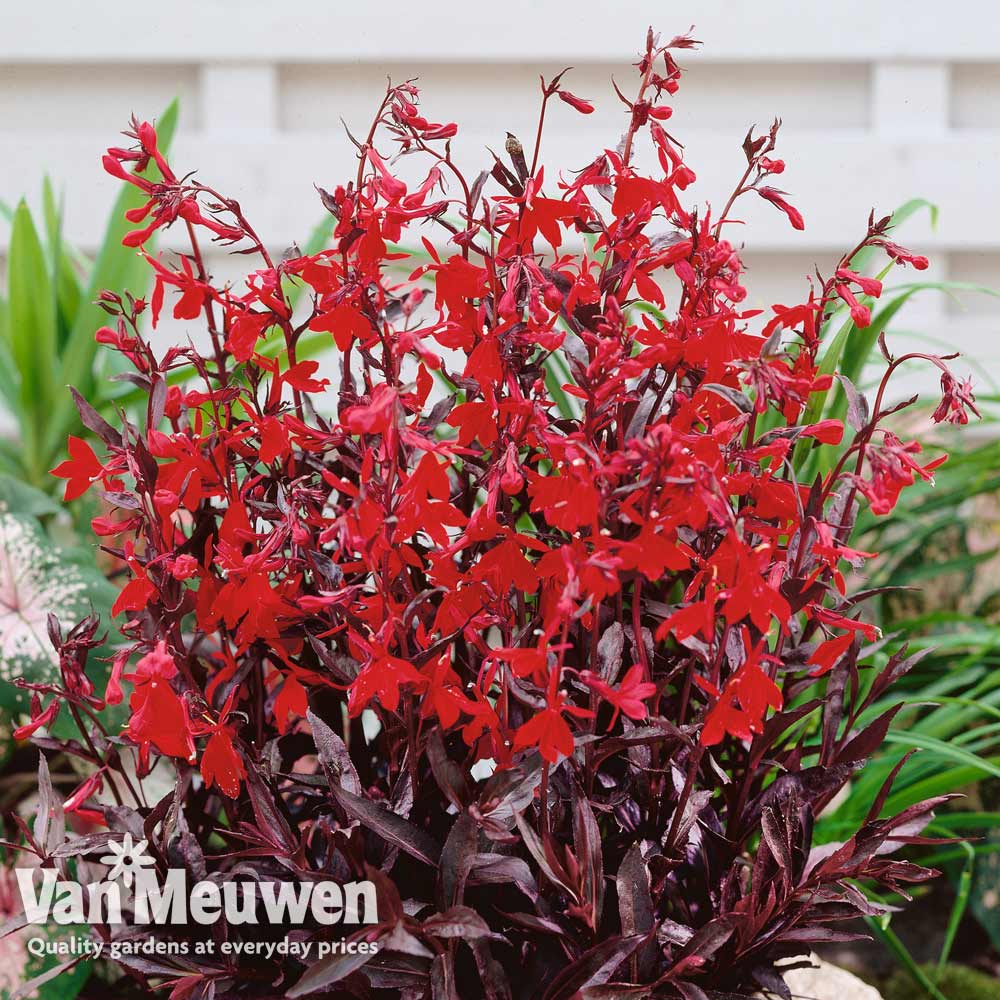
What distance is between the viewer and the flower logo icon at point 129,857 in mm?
502

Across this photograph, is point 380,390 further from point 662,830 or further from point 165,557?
point 662,830

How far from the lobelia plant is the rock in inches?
7.1

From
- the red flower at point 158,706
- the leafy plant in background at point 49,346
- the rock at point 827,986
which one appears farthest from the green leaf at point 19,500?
the rock at point 827,986

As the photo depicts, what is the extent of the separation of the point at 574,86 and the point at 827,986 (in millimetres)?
1035

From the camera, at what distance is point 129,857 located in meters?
0.52

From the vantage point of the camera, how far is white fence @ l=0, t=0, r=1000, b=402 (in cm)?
126

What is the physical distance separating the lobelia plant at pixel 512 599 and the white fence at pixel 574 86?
0.83 metres

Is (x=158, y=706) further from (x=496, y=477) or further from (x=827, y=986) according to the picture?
(x=827, y=986)

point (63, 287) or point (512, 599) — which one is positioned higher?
point (63, 287)

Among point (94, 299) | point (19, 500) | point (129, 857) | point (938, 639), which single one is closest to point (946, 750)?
point (938, 639)

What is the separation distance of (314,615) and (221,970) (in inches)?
6.5

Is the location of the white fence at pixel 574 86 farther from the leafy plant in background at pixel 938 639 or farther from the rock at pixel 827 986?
the rock at pixel 827 986

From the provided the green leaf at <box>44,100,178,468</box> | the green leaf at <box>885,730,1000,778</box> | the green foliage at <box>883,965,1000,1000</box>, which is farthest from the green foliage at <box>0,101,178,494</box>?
the green foliage at <box>883,965,1000,1000</box>

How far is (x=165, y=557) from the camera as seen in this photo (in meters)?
0.45
